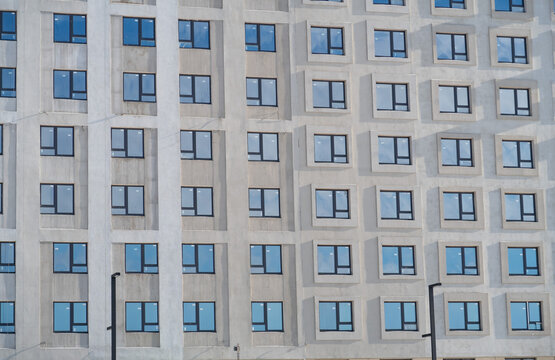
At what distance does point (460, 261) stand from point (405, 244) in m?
3.24

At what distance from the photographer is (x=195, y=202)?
58.2m

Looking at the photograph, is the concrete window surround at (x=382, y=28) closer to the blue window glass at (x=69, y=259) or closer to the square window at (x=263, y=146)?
the square window at (x=263, y=146)

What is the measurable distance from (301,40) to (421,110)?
7.49m

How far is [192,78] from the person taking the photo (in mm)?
59281

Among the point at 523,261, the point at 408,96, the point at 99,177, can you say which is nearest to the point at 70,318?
the point at 99,177

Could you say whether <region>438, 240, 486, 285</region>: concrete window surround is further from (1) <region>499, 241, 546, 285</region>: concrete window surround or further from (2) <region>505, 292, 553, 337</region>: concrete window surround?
(2) <region>505, 292, 553, 337</region>: concrete window surround

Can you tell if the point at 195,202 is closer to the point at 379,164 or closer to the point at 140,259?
the point at 140,259

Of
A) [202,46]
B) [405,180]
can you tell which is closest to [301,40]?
[202,46]

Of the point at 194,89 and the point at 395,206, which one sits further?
the point at 395,206

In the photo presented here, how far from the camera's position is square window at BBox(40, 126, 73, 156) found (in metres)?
57.1

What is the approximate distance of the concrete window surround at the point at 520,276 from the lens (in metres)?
60.8

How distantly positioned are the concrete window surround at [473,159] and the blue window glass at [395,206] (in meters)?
2.56

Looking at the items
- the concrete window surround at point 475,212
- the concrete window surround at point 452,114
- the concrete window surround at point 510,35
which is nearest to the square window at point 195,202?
the concrete window surround at point 475,212

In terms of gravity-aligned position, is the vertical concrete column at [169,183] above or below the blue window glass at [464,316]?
above
